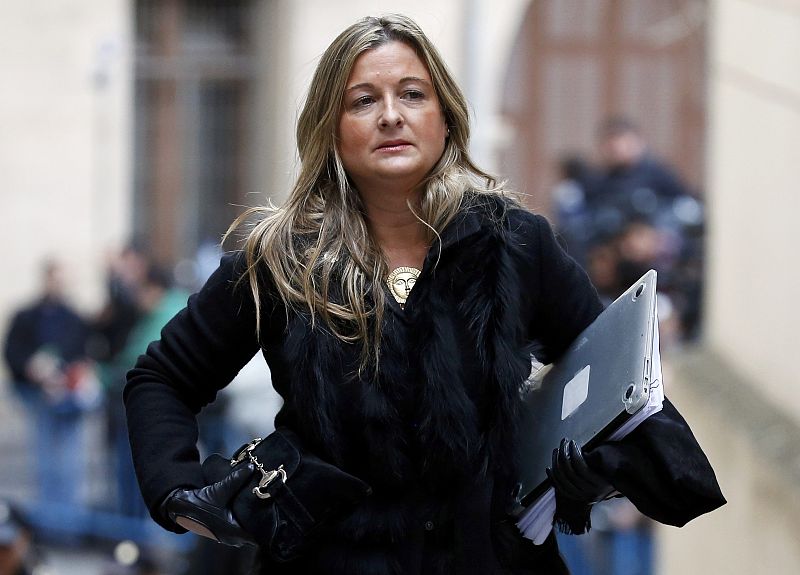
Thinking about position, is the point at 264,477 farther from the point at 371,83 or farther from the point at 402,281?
the point at 371,83

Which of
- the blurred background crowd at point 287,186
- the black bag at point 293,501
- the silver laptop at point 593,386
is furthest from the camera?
the blurred background crowd at point 287,186

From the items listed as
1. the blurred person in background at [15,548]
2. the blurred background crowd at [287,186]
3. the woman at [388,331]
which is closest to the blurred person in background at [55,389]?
the blurred background crowd at [287,186]

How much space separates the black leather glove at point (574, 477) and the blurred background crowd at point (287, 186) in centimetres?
104

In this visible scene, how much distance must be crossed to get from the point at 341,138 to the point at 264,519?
0.74 m

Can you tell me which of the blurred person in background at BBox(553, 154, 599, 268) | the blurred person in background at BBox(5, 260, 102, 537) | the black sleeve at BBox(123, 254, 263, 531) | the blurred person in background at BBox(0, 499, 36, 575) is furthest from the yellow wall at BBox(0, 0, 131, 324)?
the black sleeve at BBox(123, 254, 263, 531)

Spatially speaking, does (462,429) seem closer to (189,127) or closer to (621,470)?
(621,470)

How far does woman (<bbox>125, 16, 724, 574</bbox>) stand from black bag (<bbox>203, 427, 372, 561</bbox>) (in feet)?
0.11

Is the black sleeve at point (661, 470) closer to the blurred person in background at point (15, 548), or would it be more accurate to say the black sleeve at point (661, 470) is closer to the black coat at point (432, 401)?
the black coat at point (432, 401)

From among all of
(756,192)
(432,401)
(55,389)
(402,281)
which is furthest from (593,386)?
(55,389)

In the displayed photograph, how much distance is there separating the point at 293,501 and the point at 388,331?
0.35m

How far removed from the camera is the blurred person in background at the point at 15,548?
6098mm

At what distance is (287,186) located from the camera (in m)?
4.76

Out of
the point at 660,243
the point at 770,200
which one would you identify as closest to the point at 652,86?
the point at 660,243

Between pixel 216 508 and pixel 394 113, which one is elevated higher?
pixel 394 113
